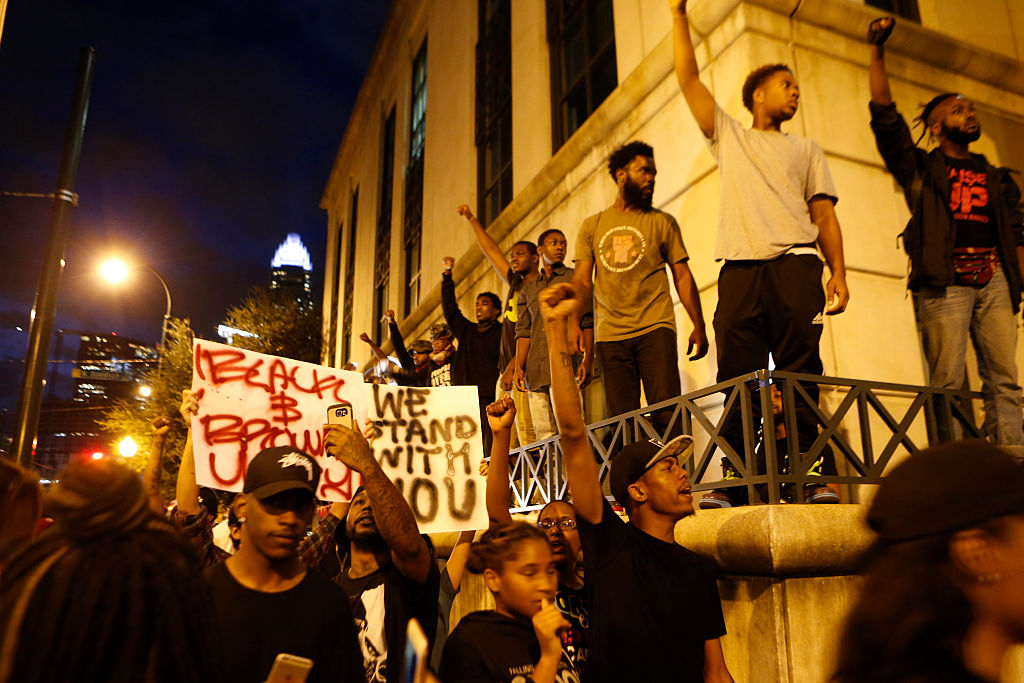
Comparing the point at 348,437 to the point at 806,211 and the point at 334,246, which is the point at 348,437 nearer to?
the point at 806,211

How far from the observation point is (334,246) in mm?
38781

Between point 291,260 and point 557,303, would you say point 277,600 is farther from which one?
point 291,260

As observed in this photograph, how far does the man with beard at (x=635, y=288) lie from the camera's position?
5.45 meters

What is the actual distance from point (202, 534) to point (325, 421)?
98cm

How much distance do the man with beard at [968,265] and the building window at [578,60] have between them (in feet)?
15.7

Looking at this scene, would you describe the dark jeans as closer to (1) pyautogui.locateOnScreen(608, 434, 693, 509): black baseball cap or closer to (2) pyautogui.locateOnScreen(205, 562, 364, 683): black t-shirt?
(1) pyautogui.locateOnScreen(608, 434, 693, 509): black baseball cap

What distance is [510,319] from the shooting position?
7875mm

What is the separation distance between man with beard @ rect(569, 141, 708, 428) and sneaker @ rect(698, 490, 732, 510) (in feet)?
3.23

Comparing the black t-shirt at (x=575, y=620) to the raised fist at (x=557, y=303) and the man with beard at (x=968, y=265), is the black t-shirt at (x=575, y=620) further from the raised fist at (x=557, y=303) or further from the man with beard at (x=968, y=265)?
the man with beard at (x=968, y=265)

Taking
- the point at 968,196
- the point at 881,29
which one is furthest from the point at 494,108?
the point at 968,196

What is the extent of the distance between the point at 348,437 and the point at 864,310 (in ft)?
15.8

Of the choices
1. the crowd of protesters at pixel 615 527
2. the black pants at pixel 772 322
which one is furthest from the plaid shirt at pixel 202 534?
the black pants at pixel 772 322

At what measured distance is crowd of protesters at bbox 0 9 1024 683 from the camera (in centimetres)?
133

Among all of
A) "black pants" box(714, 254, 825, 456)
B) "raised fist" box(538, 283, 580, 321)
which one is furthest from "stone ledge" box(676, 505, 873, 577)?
"raised fist" box(538, 283, 580, 321)
